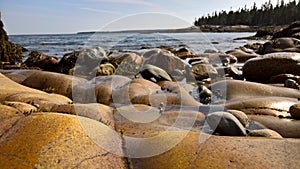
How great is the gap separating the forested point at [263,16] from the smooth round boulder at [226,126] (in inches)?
3528

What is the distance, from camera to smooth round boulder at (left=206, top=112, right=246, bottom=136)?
3.48m

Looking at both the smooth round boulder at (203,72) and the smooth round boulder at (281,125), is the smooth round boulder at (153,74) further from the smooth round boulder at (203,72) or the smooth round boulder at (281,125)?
the smooth round boulder at (281,125)

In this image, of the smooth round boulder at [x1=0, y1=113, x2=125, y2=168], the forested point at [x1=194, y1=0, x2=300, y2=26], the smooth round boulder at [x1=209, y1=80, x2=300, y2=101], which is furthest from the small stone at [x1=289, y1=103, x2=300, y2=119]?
the forested point at [x1=194, y1=0, x2=300, y2=26]

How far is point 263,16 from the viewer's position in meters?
94.2

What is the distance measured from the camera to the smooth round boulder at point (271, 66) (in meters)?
9.48

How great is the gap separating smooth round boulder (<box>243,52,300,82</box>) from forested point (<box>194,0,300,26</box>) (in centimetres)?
8237

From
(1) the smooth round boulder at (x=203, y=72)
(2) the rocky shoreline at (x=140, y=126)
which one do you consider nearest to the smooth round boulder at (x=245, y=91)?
(2) the rocky shoreline at (x=140, y=126)

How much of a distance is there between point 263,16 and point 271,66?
9443cm

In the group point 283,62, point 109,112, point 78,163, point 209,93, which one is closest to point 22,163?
point 78,163

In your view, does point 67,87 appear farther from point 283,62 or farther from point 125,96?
point 283,62

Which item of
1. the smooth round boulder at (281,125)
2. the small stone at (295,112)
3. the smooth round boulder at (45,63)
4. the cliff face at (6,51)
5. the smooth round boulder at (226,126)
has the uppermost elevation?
the cliff face at (6,51)

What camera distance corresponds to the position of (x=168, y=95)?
18.5 ft

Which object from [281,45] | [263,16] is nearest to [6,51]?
[281,45]

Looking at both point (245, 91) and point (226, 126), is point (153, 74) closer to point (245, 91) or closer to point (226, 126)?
point (245, 91)
